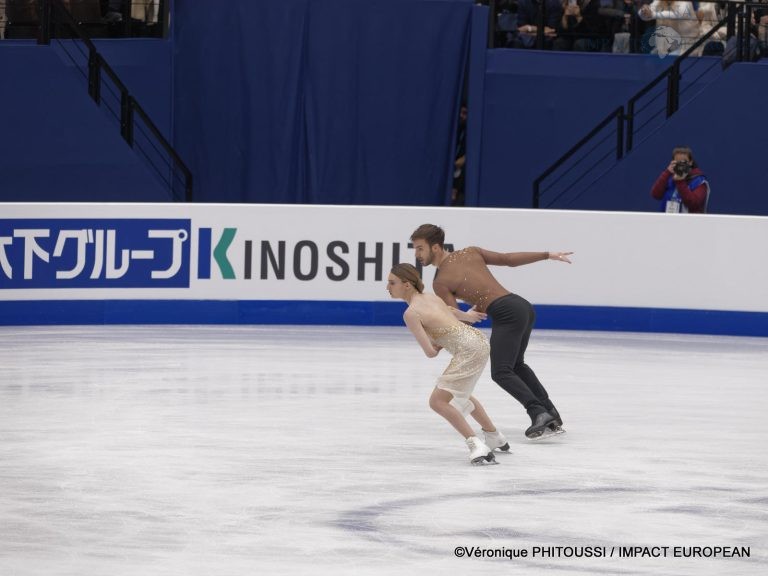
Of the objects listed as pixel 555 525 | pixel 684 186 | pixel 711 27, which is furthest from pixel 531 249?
pixel 555 525

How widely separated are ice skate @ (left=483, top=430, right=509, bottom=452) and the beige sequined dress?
401 mm

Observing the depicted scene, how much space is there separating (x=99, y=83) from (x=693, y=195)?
6.92 metres

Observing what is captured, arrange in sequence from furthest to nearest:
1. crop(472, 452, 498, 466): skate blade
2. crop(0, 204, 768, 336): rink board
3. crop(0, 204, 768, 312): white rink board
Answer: crop(0, 204, 768, 312): white rink board
crop(0, 204, 768, 336): rink board
crop(472, 452, 498, 466): skate blade

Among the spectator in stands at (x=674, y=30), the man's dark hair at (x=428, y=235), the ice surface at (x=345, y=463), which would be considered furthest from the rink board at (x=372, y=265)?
the man's dark hair at (x=428, y=235)

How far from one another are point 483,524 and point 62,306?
839 centimetres

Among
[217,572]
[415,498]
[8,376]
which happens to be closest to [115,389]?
[8,376]

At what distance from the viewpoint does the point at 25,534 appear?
6.74m

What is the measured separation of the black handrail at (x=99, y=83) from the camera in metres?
17.8

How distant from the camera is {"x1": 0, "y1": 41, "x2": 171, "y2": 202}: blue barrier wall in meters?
17.7

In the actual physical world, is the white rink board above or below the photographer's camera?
below

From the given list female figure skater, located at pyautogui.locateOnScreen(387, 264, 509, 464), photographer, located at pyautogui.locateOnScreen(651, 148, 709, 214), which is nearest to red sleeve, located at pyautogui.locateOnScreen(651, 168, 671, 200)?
photographer, located at pyautogui.locateOnScreen(651, 148, 709, 214)

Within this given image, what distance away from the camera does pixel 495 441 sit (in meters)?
8.78

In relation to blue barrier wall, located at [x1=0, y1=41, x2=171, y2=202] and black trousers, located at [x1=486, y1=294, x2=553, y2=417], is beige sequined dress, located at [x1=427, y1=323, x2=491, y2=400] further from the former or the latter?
blue barrier wall, located at [x1=0, y1=41, x2=171, y2=202]

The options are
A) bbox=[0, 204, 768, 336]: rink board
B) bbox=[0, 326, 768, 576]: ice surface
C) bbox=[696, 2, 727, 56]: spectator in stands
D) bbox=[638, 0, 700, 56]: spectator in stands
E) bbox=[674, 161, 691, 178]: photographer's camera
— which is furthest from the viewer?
bbox=[696, 2, 727, 56]: spectator in stands
